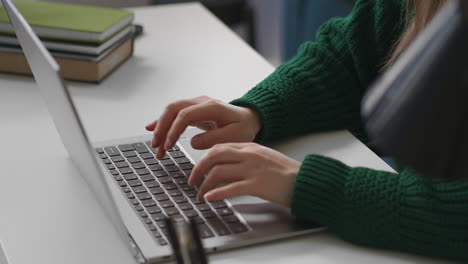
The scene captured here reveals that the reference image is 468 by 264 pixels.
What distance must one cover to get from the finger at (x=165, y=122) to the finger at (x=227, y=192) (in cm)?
18

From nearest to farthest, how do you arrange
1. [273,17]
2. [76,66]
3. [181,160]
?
[181,160], [76,66], [273,17]

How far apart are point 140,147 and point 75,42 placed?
0.37 meters

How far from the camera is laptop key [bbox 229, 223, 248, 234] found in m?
0.83

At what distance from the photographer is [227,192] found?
854 mm

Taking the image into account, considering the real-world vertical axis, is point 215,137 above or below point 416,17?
below

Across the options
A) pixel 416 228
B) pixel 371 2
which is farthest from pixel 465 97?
pixel 371 2

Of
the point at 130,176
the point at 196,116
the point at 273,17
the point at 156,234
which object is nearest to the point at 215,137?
the point at 196,116

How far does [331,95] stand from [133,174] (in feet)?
1.26

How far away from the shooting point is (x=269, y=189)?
0.87 metres

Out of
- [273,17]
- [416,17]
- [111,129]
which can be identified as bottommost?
[273,17]

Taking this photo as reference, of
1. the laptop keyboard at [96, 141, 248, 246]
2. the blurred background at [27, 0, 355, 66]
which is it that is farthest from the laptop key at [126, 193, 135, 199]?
the blurred background at [27, 0, 355, 66]

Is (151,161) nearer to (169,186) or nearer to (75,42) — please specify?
(169,186)

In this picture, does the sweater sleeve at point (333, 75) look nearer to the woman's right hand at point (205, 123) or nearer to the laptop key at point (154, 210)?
the woman's right hand at point (205, 123)

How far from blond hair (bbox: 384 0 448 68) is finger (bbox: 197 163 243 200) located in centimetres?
32
